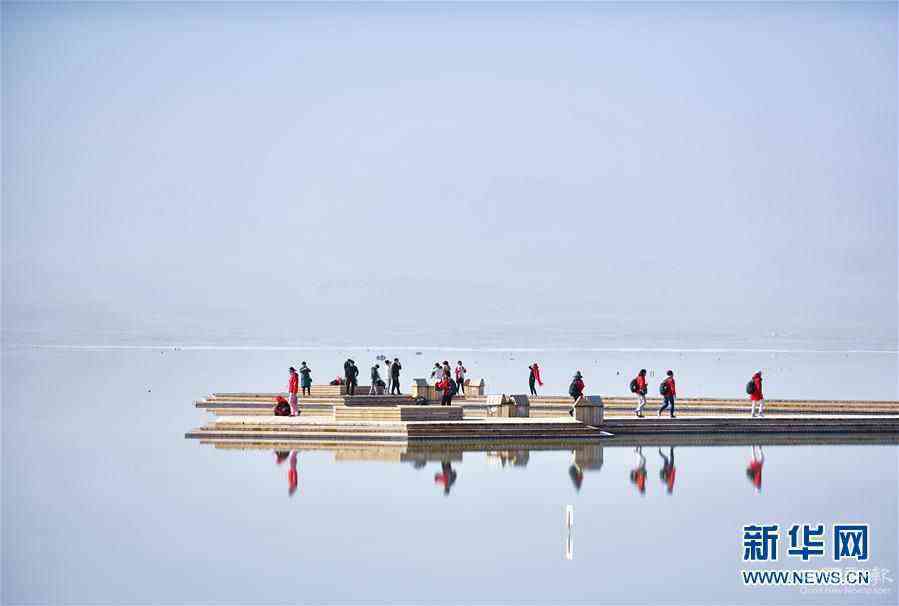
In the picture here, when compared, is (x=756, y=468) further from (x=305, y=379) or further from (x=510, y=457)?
(x=305, y=379)

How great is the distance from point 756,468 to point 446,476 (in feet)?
21.9

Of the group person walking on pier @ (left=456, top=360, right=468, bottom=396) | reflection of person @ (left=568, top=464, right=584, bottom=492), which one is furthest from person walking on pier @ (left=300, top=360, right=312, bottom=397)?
reflection of person @ (left=568, top=464, right=584, bottom=492)

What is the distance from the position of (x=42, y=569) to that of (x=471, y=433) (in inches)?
541

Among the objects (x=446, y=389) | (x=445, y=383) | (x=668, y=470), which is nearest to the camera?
(x=668, y=470)

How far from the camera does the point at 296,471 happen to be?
33938 mm

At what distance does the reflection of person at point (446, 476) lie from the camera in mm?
31953

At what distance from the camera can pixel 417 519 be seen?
2892 cm

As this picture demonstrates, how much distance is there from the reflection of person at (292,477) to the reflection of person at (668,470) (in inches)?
283

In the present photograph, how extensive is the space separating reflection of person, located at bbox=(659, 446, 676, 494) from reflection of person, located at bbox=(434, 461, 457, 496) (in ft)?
13.7

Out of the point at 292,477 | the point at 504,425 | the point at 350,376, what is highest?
the point at 350,376

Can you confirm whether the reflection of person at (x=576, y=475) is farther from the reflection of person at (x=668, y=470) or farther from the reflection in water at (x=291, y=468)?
the reflection in water at (x=291, y=468)

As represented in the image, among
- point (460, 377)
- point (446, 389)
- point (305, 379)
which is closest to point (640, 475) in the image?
point (446, 389)

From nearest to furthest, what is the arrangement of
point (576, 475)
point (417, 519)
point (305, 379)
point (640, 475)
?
A: point (417, 519)
point (576, 475)
point (640, 475)
point (305, 379)

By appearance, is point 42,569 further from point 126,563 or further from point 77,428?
point 77,428
